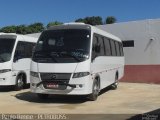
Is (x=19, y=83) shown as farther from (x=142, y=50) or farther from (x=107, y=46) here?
(x=142, y=50)

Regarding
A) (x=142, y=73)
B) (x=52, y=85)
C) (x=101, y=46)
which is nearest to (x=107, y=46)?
(x=101, y=46)

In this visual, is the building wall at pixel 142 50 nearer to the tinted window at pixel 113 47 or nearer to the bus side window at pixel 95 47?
the tinted window at pixel 113 47

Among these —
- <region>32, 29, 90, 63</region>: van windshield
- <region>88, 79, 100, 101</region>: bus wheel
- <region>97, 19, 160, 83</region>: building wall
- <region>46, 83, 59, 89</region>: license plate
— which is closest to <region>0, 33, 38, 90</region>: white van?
<region>32, 29, 90, 63</region>: van windshield

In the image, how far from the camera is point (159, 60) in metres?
22.8

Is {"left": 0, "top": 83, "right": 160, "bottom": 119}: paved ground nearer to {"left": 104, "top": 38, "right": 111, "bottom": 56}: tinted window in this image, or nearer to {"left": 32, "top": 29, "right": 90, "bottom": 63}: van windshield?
{"left": 32, "top": 29, "right": 90, "bottom": 63}: van windshield

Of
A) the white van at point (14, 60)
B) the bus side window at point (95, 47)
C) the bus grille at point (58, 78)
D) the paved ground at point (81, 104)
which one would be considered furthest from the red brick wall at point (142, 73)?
the bus grille at point (58, 78)

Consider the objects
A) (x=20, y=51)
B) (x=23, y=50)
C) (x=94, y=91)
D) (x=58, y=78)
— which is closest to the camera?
(x=58, y=78)

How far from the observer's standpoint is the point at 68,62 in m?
13.8

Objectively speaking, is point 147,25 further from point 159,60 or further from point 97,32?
point 97,32

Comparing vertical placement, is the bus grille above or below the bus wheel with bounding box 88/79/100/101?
above

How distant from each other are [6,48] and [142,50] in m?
8.96

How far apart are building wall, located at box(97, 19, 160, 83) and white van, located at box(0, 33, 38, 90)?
696 centimetres

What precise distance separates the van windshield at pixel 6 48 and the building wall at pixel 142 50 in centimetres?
830

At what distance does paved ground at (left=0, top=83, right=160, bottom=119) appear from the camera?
40.4ft
